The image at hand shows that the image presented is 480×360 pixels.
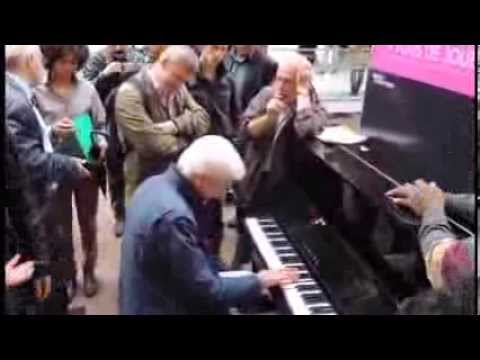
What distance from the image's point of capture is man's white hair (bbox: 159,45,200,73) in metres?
2.40

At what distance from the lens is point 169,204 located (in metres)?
2.23

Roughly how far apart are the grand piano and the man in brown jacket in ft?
1.22

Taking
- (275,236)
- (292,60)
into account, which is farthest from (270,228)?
(292,60)

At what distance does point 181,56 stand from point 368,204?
2.66ft

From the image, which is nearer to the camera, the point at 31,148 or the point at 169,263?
the point at 169,263

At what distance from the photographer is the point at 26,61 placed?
2.37 metres

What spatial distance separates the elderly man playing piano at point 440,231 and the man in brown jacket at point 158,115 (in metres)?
0.73

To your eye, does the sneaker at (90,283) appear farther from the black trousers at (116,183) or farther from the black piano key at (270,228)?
the black piano key at (270,228)

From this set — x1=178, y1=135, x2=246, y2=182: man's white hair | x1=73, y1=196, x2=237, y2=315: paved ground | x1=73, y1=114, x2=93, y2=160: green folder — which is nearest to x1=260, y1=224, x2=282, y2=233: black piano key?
x1=73, y1=196, x2=237, y2=315: paved ground

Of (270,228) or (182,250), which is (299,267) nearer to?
(270,228)
